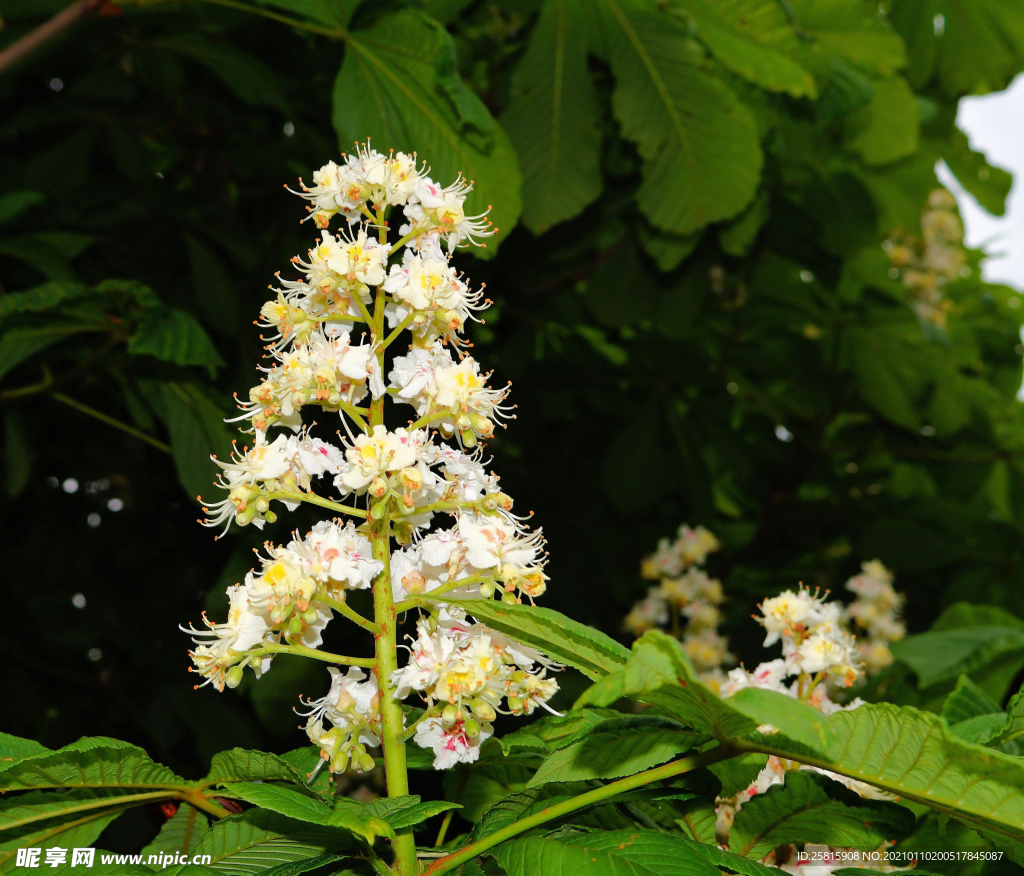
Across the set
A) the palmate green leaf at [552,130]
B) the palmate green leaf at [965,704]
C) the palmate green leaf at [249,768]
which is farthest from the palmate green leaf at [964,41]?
the palmate green leaf at [249,768]

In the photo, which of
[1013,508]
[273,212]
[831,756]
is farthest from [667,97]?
[1013,508]

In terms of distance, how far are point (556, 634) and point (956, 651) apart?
1.31 metres

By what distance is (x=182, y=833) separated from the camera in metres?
0.92

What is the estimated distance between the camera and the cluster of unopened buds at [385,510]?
812 millimetres

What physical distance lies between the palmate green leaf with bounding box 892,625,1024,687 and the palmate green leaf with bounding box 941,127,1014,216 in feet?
7.31

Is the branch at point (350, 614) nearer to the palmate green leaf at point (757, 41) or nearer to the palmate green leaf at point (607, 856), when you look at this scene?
the palmate green leaf at point (607, 856)

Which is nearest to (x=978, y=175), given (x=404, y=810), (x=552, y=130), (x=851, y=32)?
(x=851, y=32)

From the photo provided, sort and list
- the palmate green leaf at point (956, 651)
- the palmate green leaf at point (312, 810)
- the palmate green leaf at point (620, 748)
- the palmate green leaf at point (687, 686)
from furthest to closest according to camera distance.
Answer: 1. the palmate green leaf at point (956, 651)
2. the palmate green leaf at point (620, 748)
3. the palmate green leaf at point (312, 810)
4. the palmate green leaf at point (687, 686)

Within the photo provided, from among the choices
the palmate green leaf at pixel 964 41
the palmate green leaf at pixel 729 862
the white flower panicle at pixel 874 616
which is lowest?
the palmate green leaf at pixel 729 862

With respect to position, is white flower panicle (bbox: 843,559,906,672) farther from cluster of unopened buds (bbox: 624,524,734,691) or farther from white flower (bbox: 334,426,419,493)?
white flower (bbox: 334,426,419,493)

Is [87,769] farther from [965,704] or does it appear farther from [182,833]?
[965,704]

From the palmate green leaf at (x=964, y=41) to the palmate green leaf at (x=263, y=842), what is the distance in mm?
2713

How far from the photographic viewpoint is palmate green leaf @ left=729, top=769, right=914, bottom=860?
0.85 meters

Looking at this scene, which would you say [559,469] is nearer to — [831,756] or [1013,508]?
[1013,508]
